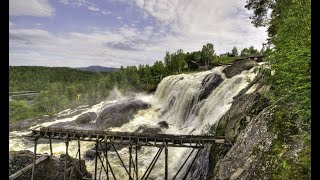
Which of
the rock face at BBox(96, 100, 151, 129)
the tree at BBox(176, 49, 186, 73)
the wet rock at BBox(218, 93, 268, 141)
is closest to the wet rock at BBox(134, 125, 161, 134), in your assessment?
the rock face at BBox(96, 100, 151, 129)

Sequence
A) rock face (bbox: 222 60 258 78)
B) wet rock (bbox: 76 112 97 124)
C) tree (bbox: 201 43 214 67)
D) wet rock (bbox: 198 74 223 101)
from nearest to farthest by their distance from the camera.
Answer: wet rock (bbox: 198 74 223 101) < rock face (bbox: 222 60 258 78) < wet rock (bbox: 76 112 97 124) < tree (bbox: 201 43 214 67)

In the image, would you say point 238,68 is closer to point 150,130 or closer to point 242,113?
point 150,130

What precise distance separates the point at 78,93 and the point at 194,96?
258ft

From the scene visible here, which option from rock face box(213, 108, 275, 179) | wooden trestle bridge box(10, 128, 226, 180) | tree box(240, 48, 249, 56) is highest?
tree box(240, 48, 249, 56)

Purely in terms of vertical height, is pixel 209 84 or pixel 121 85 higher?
pixel 209 84

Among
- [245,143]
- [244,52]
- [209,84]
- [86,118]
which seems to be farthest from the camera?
[244,52]

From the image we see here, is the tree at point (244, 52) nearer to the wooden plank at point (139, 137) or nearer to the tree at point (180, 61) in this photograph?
the tree at point (180, 61)

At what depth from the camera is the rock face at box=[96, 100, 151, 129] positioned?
139 ft

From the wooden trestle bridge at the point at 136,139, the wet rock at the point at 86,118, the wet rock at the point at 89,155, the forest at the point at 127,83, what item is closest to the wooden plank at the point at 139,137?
the wooden trestle bridge at the point at 136,139

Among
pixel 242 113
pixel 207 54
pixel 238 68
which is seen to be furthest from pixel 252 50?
pixel 242 113

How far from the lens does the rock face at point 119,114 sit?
42247mm

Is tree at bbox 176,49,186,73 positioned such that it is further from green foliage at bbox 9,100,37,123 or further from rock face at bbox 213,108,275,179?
rock face at bbox 213,108,275,179

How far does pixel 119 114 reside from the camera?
43969 millimetres
